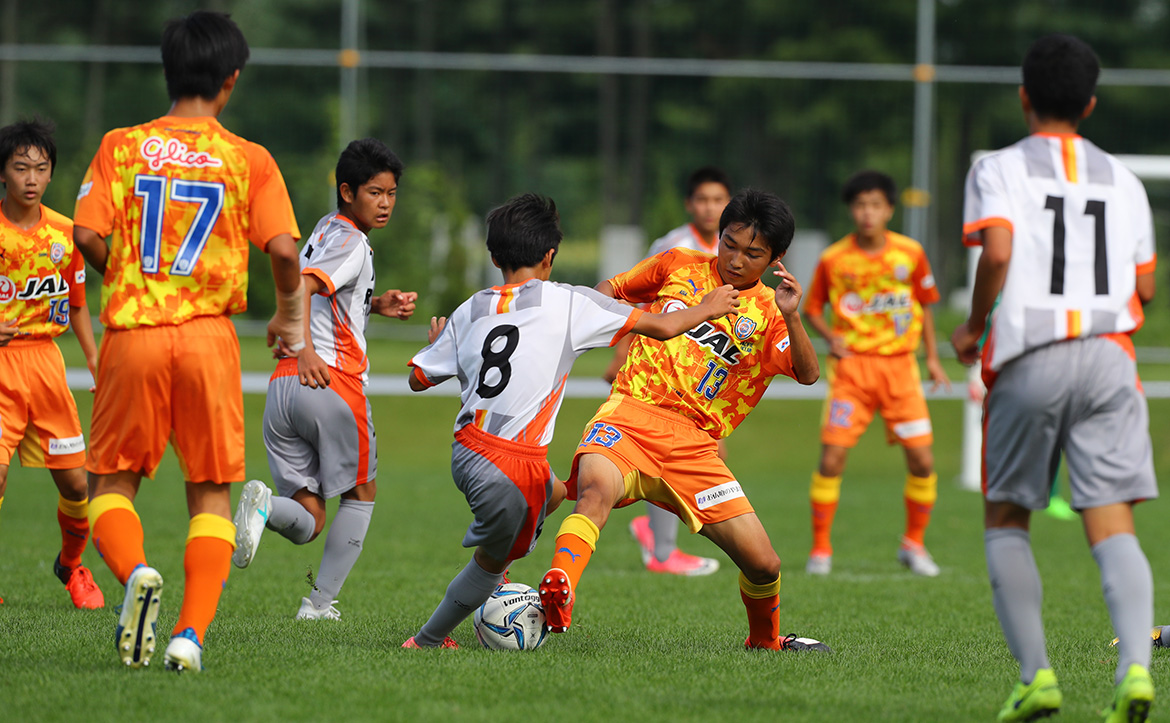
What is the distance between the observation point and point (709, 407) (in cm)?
509

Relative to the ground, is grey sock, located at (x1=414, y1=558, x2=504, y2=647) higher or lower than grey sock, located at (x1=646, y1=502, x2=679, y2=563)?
higher

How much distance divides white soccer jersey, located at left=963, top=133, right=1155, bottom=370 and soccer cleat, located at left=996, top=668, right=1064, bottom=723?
0.92 metres

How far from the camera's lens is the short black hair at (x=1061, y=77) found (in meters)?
3.69

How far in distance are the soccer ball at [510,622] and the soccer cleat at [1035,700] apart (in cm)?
182

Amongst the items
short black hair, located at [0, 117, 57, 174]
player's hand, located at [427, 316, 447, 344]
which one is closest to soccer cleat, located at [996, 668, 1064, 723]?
player's hand, located at [427, 316, 447, 344]

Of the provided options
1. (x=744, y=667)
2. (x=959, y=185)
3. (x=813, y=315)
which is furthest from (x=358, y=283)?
(x=959, y=185)

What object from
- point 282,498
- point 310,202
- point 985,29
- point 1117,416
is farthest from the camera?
point 985,29

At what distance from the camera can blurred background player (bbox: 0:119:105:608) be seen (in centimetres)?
557

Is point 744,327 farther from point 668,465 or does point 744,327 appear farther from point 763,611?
point 763,611

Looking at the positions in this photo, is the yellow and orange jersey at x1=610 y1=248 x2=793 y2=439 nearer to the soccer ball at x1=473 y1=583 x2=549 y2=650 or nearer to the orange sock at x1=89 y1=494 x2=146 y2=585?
the soccer ball at x1=473 y1=583 x2=549 y2=650

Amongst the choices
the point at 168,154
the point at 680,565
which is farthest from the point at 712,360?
the point at 680,565

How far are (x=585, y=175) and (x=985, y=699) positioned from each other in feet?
42.5

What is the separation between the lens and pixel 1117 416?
11.8ft

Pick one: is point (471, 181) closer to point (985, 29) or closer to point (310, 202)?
point (310, 202)
